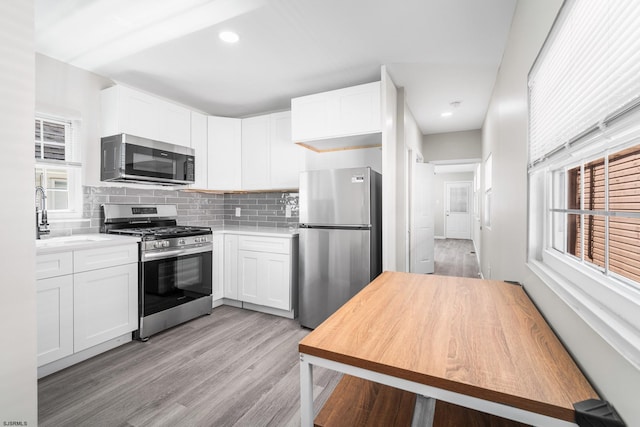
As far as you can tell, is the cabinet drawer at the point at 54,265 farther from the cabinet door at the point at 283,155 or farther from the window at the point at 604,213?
the window at the point at 604,213

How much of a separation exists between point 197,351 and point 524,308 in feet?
7.62

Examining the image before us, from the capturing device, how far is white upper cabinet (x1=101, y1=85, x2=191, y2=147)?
9.11 ft

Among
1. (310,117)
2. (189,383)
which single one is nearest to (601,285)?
(189,383)

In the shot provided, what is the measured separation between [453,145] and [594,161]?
464 cm

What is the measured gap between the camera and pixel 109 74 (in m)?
2.83

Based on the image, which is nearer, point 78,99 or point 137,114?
point 78,99

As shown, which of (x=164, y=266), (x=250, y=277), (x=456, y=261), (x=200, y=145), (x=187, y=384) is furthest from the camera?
(x=456, y=261)

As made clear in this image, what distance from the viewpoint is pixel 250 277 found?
3.32 m

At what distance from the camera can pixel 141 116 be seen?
2.94 m

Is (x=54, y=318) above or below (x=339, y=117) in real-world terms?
below

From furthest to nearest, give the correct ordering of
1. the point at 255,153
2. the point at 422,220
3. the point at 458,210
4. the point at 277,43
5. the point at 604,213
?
the point at 458,210, the point at 422,220, the point at 255,153, the point at 277,43, the point at 604,213

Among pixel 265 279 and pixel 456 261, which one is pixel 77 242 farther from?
pixel 456 261

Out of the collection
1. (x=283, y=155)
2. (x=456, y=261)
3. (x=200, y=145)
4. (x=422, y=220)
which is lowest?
(x=456, y=261)

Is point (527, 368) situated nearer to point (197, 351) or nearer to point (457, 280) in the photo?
point (457, 280)
